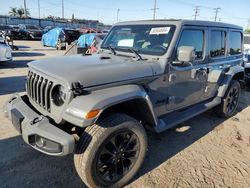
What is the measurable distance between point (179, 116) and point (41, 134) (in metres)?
2.19

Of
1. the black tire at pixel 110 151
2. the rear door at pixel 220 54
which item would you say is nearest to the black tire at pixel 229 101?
the rear door at pixel 220 54

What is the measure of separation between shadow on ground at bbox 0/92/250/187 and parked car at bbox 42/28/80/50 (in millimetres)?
16369

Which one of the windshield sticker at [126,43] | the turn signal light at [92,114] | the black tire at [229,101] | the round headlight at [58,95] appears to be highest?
the windshield sticker at [126,43]

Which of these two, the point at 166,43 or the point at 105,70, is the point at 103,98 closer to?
the point at 105,70

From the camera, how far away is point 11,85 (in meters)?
7.11

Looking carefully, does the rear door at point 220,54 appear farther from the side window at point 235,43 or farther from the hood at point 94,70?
the hood at point 94,70

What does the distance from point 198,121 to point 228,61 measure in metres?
1.39

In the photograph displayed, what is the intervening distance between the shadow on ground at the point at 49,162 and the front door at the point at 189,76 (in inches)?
26.1

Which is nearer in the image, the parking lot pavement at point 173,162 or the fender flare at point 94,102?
the fender flare at point 94,102

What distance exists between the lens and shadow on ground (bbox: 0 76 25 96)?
257 inches

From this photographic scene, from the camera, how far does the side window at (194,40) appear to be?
3582mm

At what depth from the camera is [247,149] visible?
3.98 metres

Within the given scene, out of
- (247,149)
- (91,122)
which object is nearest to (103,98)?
(91,122)

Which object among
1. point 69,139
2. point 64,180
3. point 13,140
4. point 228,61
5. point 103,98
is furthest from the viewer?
point 228,61
